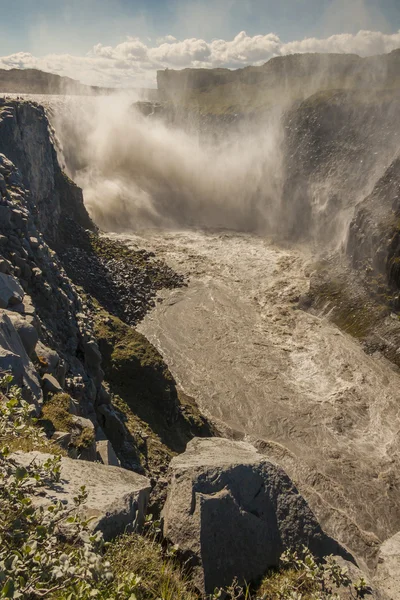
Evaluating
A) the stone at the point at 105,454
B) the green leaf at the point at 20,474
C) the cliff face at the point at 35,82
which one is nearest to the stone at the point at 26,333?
the stone at the point at 105,454

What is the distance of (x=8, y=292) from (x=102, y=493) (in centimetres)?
1031

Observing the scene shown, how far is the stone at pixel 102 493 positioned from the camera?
263 inches

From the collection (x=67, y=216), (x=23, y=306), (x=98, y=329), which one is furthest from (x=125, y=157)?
(x=23, y=306)

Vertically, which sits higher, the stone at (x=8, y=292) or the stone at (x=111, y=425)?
the stone at (x=8, y=292)

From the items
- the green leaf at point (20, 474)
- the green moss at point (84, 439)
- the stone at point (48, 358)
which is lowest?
the green moss at point (84, 439)

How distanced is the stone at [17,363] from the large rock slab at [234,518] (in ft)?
15.6

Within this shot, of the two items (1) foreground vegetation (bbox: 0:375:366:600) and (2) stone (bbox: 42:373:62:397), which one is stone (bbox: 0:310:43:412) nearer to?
(2) stone (bbox: 42:373:62:397)

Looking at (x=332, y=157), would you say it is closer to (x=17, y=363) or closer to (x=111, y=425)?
(x=111, y=425)

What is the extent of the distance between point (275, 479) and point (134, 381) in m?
18.7

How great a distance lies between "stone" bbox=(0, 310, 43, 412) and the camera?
1090 cm

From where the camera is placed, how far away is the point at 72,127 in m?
86.1

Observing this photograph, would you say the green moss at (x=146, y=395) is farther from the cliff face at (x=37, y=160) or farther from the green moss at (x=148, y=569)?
the cliff face at (x=37, y=160)

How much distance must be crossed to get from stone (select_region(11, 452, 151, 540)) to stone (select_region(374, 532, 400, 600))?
765 cm

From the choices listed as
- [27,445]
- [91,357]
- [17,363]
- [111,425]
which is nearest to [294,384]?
[91,357]
